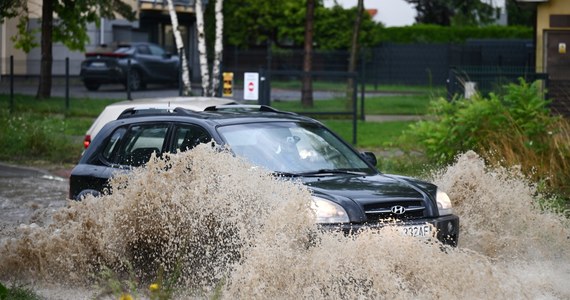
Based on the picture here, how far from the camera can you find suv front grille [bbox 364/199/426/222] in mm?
8820

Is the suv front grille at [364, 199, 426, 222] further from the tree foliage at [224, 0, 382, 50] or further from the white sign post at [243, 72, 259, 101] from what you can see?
the tree foliage at [224, 0, 382, 50]

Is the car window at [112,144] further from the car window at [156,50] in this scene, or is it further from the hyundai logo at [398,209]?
the car window at [156,50]

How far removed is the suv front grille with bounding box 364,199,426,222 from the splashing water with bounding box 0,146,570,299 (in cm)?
45

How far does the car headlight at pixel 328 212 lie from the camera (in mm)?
8609

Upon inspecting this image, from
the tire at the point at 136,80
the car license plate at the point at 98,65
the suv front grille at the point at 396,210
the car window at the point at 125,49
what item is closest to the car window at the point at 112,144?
the suv front grille at the point at 396,210

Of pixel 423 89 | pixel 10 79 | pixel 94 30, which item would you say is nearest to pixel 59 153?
pixel 10 79

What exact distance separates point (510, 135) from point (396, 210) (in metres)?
7.19

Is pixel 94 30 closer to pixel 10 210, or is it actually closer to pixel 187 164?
pixel 10 210

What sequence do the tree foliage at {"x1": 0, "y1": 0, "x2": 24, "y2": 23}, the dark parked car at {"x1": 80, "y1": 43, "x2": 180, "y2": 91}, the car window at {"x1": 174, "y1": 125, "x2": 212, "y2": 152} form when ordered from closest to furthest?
1. the car window at {"x1": 174, "y1": 125, "x2": 212, "y2": 152}
2. the tree foliage at {"x1": 0, "y1": 0, "x2": 24, "y2": 23}
3. the dark parked car at {"x1": 80, "y1": 43, "x2": 180, "y2": 91}

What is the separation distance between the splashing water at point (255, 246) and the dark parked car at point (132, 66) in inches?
961

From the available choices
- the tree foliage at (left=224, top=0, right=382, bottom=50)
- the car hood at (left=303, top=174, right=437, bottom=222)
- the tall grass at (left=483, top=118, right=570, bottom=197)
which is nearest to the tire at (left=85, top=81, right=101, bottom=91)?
the tree foliage at (left=224, top=0, right=382, bottom=50)

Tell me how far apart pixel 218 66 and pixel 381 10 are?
34814 millimetres

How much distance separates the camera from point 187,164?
9.20 meters

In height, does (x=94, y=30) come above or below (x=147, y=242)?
above
